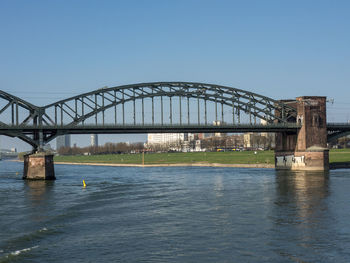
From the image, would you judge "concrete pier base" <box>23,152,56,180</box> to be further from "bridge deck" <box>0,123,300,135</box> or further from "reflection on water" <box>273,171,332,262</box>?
"reflection on water" <box>273,171,332,262</box>

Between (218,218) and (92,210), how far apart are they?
12.8 metres

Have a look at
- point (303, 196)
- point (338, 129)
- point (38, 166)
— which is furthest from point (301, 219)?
point (338, 129)

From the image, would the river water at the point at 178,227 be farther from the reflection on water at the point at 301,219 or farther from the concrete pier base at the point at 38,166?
the concrete pier base at the point at 38,166

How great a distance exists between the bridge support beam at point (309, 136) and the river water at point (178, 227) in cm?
4180

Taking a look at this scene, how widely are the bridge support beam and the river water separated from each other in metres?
41.8

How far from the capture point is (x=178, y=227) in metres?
35.7

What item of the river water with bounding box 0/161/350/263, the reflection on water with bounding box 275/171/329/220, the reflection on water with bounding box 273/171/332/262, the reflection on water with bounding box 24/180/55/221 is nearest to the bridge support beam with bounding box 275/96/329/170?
the reflection on water with bounding box 275/171/329/220

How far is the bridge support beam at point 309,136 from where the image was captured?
330ft

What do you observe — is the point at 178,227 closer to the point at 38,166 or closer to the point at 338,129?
the point at 38,166

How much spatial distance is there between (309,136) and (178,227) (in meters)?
72.6

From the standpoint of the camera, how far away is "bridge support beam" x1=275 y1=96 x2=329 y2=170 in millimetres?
100469

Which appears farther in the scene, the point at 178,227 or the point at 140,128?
the point at 140,128

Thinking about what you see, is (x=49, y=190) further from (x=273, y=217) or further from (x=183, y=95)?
(x=183, y=95)

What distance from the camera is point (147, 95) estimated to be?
104 meters
